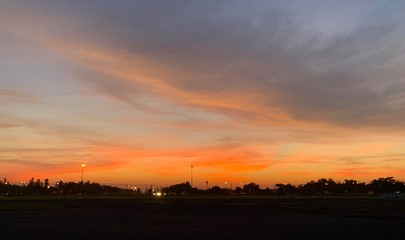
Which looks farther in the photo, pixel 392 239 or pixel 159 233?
pixel 159 233

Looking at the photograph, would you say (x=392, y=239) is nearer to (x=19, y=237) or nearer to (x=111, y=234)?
(x=111, y=234)

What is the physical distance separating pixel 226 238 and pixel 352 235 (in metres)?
9.03

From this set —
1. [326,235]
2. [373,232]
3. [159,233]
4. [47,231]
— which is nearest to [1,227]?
[47,231]

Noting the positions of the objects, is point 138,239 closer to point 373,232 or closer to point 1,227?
point 1,227

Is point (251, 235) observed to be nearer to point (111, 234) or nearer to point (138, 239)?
point (138, 239)

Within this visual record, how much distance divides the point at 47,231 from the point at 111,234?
475 centimetres

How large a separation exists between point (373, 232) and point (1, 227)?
26.9m

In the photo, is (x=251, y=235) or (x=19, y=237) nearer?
(x=19, y=237)

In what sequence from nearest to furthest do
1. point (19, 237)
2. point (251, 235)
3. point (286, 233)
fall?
point (19, 237)
point (251, 235)
point (286, 233)

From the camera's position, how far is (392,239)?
1037 inches

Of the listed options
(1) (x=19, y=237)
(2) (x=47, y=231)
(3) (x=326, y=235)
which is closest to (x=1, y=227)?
(2) (x=47, y=231)

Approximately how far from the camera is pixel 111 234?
27.8 metres

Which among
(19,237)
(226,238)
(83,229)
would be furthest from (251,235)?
(19,237)

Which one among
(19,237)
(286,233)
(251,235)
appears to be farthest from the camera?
(286,233)
